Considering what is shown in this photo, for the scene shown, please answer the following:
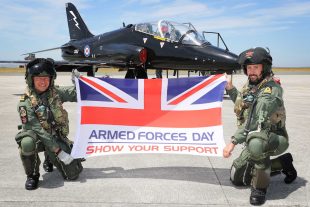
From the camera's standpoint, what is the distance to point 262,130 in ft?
12.5

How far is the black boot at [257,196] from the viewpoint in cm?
365

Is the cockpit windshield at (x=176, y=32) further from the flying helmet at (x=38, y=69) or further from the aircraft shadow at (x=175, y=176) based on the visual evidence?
the flying helmet at (x=38, y=69)

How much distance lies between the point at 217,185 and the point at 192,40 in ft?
30.3

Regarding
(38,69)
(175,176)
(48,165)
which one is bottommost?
(175,176)

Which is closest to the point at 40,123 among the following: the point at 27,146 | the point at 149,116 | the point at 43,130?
the point at 43,130

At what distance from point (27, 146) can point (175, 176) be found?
6.36 ft

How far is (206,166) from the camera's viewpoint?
5098mm

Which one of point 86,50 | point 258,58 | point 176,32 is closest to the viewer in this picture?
point 258,58

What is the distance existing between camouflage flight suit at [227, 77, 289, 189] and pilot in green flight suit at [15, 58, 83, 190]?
7.11 feet

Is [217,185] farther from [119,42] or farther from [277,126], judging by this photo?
[119,42]

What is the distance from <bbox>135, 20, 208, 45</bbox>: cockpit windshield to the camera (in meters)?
12.9

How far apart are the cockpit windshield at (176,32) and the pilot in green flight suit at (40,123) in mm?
8948

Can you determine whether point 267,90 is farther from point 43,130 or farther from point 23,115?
point 23,115

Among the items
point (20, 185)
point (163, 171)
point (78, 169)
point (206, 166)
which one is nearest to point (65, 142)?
point (78, 169)
